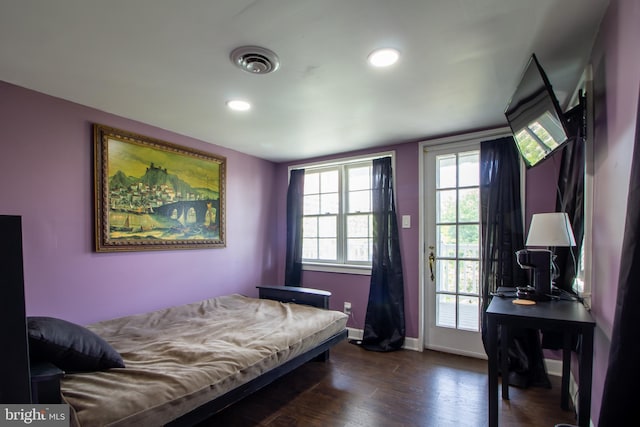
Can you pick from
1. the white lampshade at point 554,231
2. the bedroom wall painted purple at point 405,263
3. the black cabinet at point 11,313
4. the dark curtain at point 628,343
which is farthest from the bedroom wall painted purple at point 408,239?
the black cabinet at point 11,313

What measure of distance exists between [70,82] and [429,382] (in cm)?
348

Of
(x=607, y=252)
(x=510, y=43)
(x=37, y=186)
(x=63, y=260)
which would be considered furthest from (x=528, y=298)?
(x=37, y=186)

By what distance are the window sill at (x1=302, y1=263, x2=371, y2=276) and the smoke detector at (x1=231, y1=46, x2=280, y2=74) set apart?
2.50 meters

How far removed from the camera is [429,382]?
2.65 m

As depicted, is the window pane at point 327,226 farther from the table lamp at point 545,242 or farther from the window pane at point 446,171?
the table lamp at point 545,242

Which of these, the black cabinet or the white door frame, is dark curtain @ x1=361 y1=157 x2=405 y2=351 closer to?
the white door frame

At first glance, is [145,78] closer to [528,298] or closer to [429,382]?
[528,298]

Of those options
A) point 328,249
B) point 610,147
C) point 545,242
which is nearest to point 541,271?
point 545,242

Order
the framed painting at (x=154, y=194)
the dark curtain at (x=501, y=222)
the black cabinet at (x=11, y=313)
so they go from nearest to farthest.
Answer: the black cabinet at (x=11, y=313) → the framed painting at (x=154, y=194) → the dark curtain at (x=501, y=222)

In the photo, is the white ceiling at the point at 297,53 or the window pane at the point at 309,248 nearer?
the white ceiling at the point at 297,53

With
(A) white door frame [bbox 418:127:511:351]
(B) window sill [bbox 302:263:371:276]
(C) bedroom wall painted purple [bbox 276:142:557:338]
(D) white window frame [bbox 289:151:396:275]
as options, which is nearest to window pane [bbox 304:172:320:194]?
(D) white window frame [bbox 289:151:396:275]

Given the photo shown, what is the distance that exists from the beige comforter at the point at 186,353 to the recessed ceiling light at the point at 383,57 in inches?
76.2

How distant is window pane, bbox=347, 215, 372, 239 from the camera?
12.6 feet

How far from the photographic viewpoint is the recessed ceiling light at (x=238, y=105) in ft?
8.01
